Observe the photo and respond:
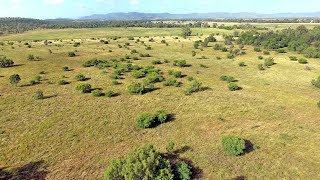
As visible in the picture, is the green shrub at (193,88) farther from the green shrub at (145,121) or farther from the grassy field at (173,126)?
the green shrub at (145,121)

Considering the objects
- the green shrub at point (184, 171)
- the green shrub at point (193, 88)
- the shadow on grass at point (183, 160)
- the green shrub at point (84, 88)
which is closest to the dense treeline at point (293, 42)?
the green shrub at point (193, 88)

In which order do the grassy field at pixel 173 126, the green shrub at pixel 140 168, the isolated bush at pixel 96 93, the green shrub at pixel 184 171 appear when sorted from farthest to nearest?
the isolated bush at pixel 96 93 < the grassy field at pixel 173 126 < the green shrub at pixel 184 171 < the green shrub at pixel 140 168

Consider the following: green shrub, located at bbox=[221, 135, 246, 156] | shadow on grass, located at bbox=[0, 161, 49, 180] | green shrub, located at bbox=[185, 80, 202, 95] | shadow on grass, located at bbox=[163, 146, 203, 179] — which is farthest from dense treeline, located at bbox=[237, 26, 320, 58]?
shadow on grass, located at bbox=[0, 161, 49, 180]

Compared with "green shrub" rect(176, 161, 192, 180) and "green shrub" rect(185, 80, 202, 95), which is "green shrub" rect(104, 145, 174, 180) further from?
"green shrub" rect(185, 80, 202, 95)

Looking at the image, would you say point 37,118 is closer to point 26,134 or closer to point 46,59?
point 26,134

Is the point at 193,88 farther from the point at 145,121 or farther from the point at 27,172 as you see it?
the point at 27,172
